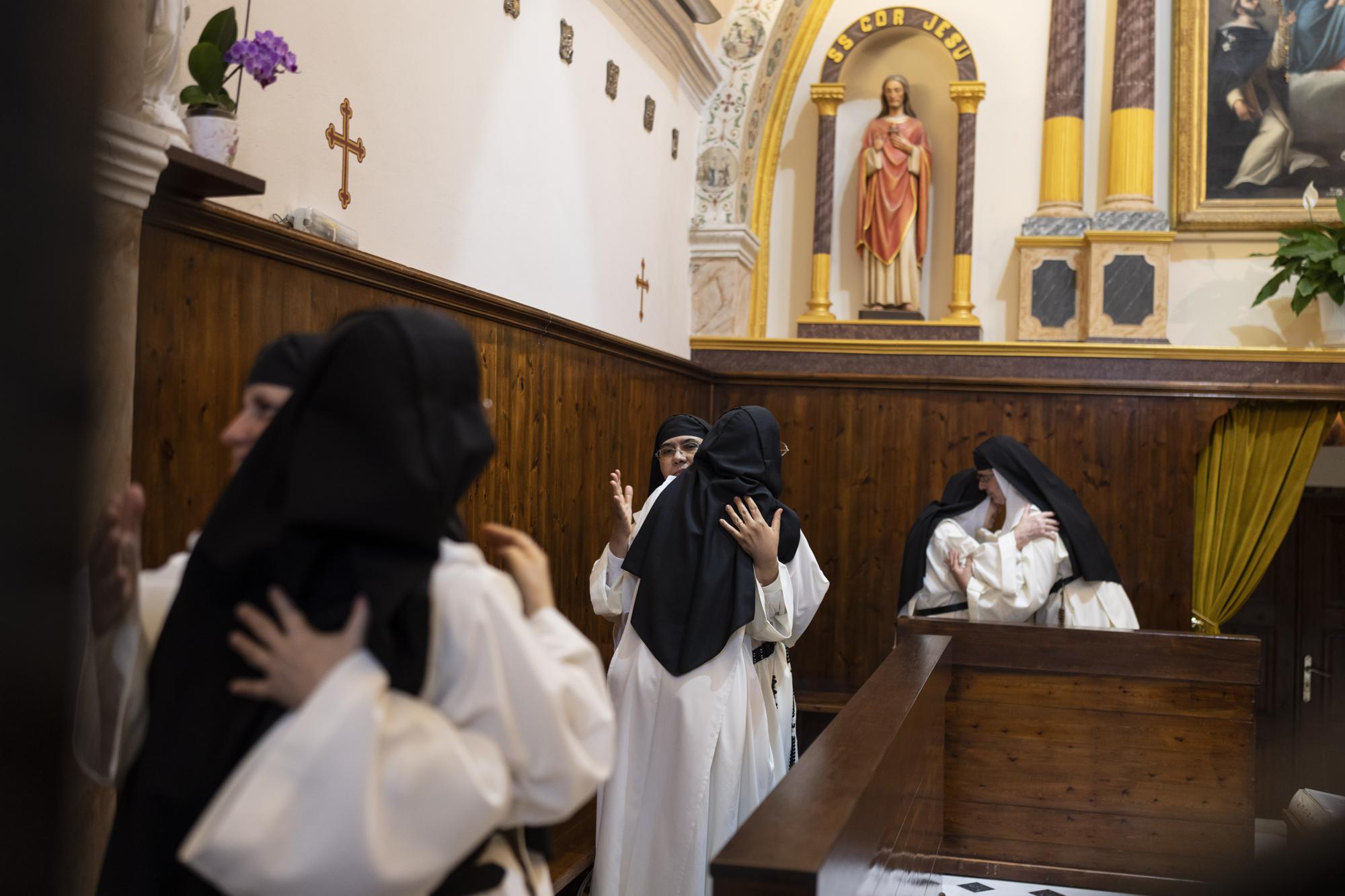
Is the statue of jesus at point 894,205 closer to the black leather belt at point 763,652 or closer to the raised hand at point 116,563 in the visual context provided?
the black leather belt at point 763,652

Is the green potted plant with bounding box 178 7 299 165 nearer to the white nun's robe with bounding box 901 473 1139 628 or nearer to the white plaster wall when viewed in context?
the white plaster wall

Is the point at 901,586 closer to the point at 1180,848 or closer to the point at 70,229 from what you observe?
the point at 1180,848

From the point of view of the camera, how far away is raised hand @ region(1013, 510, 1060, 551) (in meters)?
6.50

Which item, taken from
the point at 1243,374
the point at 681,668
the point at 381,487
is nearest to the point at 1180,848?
the point at 681,668

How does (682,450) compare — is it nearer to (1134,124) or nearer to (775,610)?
(775,610)

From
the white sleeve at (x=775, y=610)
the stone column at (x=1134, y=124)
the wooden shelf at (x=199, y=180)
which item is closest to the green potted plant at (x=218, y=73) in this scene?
the wooden shelf at (x=199, y=180)

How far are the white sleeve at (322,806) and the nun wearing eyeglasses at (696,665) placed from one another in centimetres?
288

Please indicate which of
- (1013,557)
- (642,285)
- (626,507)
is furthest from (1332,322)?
(626,507)

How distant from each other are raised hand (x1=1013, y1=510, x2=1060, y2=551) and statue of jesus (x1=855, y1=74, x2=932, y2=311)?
360 centimetres

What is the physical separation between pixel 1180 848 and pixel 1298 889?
668 cm

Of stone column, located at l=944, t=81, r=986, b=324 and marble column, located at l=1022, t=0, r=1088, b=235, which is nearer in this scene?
marble column, located at l=1022, t=0, r=1088, b=235

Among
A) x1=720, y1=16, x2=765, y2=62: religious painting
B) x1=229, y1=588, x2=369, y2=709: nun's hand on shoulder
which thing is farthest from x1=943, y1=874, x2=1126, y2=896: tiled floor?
x1=720, y1=16, x2=765, y2=62: religious painting

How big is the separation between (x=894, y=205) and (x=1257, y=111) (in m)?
2.90

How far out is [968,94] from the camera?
9.84 metres
